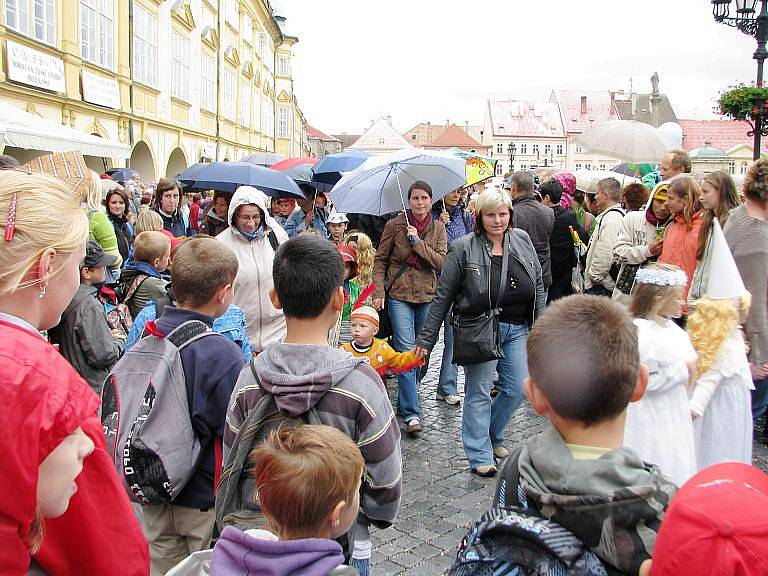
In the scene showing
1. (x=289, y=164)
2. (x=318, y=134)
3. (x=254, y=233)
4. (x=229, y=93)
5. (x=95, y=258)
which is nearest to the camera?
(x=95, y=258)

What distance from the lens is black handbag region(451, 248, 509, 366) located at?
4.87 meters

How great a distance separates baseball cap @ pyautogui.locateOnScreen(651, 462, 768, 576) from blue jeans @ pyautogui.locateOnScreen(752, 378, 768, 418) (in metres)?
4.22

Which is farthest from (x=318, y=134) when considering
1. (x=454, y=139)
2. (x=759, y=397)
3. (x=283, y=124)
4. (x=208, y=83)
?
(x=759, y=397)

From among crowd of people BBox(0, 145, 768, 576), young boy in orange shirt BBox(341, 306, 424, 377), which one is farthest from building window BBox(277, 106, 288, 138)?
young boy in orange shirt BBox(341, 306, 424, 377)

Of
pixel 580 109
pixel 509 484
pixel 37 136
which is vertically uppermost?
pixel 580 109

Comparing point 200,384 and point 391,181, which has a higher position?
point 391,181

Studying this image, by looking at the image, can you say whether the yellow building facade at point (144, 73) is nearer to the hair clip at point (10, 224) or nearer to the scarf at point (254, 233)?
the scarf at point (254, 233)

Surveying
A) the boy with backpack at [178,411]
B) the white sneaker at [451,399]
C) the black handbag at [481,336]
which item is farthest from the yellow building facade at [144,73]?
the boy with backpack at [178,411]

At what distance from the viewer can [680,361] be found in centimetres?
339

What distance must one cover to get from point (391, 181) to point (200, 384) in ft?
14.6

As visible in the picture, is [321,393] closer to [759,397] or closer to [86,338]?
[86,338]

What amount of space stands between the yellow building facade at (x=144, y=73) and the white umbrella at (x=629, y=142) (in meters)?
11.5

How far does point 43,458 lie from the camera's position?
1396 mm

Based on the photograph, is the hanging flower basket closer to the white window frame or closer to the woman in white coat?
the woman in white coat
